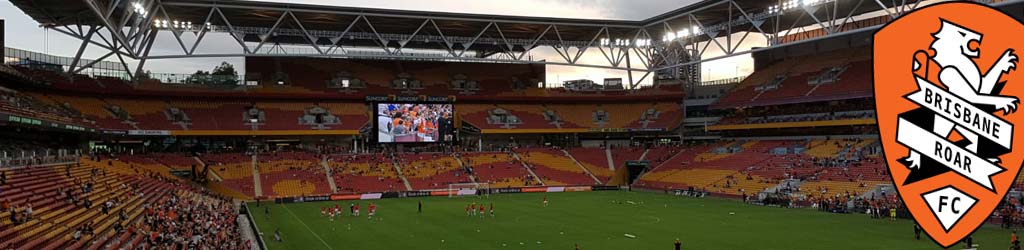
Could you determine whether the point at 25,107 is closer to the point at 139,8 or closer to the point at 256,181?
the point at 139,8

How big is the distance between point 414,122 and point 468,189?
11.3 meters

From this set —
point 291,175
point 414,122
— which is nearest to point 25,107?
point 291,175

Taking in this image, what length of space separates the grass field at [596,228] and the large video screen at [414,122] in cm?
1889

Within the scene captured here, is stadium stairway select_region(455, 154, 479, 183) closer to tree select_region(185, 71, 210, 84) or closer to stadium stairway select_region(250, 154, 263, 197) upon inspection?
stadium stairway select_region(250, 154, 263, 197)

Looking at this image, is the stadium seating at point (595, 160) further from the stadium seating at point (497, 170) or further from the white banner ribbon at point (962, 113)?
the white banner ribbon at point (962, 113)

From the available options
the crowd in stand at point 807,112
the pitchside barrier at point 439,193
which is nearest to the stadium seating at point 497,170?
the pitchside barrier at point 439,193

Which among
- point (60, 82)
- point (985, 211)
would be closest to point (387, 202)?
point (60, 82)

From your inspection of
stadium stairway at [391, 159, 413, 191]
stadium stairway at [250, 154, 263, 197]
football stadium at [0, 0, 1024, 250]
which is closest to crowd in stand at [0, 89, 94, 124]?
football stadium at [0, 0, 1024, 250]

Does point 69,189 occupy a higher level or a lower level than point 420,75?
lower

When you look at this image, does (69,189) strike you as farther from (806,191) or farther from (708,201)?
(806,191)

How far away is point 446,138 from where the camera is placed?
71.4 meters

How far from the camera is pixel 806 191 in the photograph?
50.1 m

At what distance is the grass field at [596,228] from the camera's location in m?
30.6

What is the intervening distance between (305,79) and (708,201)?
42.5m
